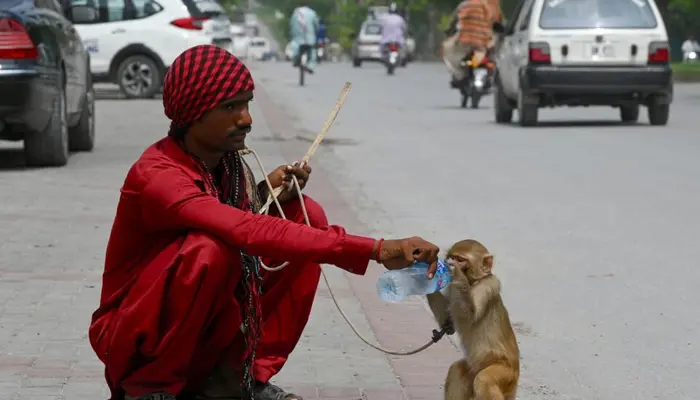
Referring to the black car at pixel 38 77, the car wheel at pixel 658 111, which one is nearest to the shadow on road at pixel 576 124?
the car wheel at pixel 658 111

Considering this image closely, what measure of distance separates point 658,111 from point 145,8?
9447 mm

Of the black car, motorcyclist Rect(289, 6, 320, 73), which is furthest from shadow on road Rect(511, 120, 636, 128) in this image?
motorcyclist Rect(289, 6, 320, 73)

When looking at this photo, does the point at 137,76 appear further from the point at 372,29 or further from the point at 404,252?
the point at 372,29

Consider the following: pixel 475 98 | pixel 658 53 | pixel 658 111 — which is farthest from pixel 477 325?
pixel 475 98

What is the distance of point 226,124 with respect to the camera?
4.66 meters

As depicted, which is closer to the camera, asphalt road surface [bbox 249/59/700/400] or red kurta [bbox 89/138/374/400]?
red kurta [bbox 89/138/374/400]

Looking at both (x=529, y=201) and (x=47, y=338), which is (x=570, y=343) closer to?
(x=47, y=338)

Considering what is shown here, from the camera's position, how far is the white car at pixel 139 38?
2469cm

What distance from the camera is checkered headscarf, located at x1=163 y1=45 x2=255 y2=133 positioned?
4.59m

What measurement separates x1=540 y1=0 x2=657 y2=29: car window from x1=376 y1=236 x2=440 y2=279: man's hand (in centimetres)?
1501

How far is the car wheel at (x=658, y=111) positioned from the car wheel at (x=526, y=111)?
4.53 feet

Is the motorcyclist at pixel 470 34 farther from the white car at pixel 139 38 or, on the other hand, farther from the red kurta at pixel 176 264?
the red kurta at pixel 176 264

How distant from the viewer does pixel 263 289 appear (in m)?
5.04

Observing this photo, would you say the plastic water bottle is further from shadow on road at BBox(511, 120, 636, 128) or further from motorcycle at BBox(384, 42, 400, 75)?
motorcycle at BBox(384, 42, 400, 75)
